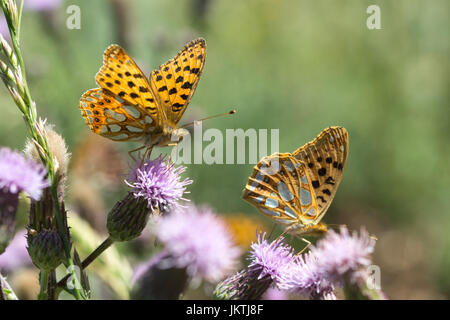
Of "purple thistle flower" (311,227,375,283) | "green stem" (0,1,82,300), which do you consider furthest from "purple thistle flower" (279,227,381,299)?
"green stem" (0,1,82,300)

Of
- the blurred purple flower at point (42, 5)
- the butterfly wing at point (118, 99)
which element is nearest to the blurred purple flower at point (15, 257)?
the butterfly wing at point (118, 99)

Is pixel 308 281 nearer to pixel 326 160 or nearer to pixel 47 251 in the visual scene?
pixel 326 160

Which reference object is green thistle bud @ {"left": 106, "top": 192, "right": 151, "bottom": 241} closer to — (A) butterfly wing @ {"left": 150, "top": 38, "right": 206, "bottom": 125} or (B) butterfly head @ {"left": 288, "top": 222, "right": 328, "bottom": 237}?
(A) butterfly wing @ {"left": 150, "top": 38, "right": 206, "bottom": 125}

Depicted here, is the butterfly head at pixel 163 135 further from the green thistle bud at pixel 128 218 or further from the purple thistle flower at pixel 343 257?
the purple thistle flower at pixel 343 257

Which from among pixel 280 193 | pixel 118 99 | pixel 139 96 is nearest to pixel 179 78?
pixel 139 96
